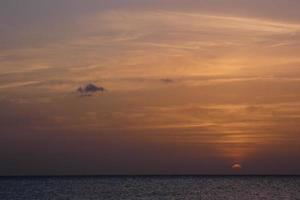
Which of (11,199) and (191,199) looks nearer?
(191,199)

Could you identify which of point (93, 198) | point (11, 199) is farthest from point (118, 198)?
point (11, 199)

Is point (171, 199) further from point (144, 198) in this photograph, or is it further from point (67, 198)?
A: point (67, 198)

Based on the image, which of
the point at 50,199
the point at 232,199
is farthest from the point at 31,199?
the point at 232,199

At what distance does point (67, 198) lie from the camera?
115 metres

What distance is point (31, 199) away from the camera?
11550cm

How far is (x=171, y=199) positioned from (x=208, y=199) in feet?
19.6

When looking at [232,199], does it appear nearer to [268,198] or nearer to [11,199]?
[268,198]

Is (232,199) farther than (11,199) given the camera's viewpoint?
No

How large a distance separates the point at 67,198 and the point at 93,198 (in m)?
4.34

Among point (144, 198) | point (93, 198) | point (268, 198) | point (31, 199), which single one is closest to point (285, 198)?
point (268, 198)

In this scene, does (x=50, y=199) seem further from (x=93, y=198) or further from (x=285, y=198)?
(x=285, y=198)

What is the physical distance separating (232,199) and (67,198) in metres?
27.3

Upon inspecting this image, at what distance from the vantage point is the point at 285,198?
112m

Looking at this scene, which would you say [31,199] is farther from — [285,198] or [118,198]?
[285,198]
